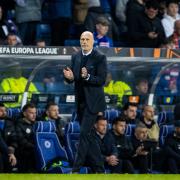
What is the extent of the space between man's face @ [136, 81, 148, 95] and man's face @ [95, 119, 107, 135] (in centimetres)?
182

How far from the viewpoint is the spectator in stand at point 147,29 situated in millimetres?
20562

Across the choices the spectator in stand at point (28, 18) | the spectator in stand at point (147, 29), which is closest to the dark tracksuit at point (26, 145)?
the spectator in stand at point (28, 18)

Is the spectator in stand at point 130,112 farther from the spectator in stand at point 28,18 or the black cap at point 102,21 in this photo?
the spectator in stand at point 28,18

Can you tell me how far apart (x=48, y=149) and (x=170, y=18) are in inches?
198

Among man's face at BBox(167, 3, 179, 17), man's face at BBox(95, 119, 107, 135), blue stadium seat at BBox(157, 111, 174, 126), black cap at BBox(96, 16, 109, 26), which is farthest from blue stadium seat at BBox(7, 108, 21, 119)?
man's face at BBox(167, 3, 179, 17)

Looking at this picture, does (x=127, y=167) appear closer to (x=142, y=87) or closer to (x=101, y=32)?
(x=142, y=87)

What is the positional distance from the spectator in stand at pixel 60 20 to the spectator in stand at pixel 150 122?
8.83 ft

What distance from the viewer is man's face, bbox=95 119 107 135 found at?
57.1 feet

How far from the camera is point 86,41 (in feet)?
50.6

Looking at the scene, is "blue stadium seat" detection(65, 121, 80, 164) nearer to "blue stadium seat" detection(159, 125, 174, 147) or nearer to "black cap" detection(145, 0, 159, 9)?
"blue stadium seat" detection(159, 125, 174, 147)

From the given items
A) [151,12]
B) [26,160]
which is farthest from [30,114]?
[151,12]

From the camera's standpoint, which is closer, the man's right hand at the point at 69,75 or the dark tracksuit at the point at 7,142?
the man's right hand at the point at 69,75

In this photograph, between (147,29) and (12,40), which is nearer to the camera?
(12,40)

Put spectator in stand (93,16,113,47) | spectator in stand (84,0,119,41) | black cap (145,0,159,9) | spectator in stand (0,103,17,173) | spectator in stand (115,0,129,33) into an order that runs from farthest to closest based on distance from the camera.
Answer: spectator in stand (115,0,129,33) < black cap (145,0,159,9) < spectator in stand (84,0,119,41) < spectator in stand (93,16,113,47) < spectator in stand (0,103,17,173)
